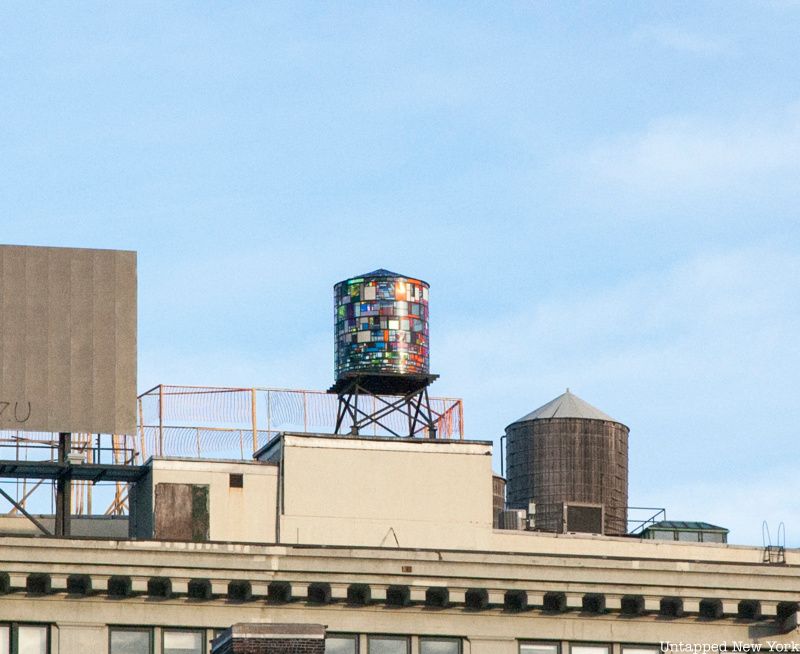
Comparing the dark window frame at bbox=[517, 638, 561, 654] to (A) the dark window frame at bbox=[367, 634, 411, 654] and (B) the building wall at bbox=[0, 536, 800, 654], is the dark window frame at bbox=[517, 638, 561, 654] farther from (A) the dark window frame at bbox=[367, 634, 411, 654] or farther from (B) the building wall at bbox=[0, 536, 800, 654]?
(A) the dark window frame at bbox=[367, 634, 411, 654]

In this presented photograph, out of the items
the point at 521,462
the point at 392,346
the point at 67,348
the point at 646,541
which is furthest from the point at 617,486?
the point at 67,348

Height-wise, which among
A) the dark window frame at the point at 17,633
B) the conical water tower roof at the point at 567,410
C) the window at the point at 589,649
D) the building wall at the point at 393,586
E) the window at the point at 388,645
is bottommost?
the window at the point at 589,649

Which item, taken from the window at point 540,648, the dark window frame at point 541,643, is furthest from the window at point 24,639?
the window at point 540,648

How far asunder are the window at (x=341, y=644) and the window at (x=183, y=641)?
2.69m

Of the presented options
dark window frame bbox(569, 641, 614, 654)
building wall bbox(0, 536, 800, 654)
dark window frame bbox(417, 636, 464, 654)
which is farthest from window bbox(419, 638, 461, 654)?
dark window frame bbox(569, 641, 614, 654)

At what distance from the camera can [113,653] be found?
43.9m

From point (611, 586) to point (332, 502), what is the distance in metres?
7.73

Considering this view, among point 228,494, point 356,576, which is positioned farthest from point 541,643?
point 228,494

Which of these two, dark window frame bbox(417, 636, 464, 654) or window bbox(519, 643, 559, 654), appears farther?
window bbox(519, 643, 559, 654)

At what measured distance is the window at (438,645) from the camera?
45469mm

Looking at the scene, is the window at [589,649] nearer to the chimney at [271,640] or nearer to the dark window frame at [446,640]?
A: the dark window frame at [446,640]

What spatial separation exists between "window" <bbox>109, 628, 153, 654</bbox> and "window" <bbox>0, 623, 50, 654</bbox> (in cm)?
138

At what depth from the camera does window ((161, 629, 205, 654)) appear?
4422cm

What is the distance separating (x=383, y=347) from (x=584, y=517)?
1004cm
